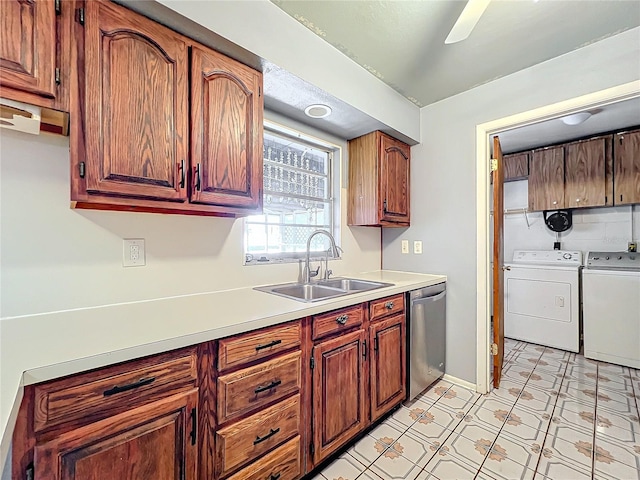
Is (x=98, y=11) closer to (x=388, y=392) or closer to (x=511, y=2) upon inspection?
(x=511, y=2)

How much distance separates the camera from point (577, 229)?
3369mm

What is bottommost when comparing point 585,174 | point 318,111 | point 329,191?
point 329,191

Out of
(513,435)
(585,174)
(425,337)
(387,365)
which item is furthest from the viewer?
(585,174)

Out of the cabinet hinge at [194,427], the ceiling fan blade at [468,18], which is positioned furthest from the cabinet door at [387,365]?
the ceiling fan blade at [468,18]

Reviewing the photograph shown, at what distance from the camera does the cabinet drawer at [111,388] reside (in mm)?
754

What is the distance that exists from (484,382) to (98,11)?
3.03 metres

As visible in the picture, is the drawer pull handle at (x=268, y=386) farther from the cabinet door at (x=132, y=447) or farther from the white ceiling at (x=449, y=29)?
the white ceiling at (x=449, y=29)

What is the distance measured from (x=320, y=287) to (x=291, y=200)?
0.69 meters

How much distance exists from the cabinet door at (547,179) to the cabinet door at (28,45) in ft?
13.9

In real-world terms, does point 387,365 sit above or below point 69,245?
below

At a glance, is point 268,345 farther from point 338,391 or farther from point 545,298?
point 545,298

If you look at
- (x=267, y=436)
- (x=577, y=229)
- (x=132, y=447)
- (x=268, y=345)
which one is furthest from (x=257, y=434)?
(x=577, y=229)

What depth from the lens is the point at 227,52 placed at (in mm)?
1372

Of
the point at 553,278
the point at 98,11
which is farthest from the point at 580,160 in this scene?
the point at 98,11
